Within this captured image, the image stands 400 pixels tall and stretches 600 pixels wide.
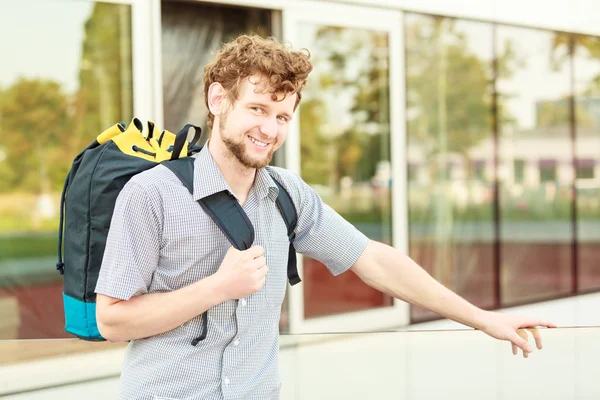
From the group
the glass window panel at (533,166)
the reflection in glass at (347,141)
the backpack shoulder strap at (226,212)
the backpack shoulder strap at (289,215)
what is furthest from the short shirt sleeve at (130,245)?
the glass window panel at (533,166)

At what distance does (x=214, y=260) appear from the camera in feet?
5.14

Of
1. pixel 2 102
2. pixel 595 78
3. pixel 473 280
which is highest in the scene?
pixel 595 78

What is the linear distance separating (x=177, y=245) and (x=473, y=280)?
524 centimetres

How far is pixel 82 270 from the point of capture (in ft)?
5.17

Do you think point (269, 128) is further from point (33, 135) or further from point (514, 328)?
point (33, 135)

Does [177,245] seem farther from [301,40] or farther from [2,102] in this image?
[301,40]

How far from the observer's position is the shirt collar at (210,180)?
155 centimetres

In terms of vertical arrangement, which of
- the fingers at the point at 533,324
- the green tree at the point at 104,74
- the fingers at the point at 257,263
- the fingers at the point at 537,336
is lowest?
the fingers at the point at 537,336

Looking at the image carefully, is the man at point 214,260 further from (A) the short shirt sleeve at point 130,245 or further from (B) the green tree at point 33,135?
(B) the green tree at point 33,135

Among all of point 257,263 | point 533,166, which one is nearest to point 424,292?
point 257,263

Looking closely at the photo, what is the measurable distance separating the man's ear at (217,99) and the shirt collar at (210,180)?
0.28ft

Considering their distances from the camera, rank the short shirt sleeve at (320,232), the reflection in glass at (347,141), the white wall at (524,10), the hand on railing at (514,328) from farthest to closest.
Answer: the white wall at (524,10) < the reflection in glass at (347,141) < the hand on railing at (514,328) < the short shirt sleeve at (320,232)

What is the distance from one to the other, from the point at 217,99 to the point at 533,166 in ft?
17.4

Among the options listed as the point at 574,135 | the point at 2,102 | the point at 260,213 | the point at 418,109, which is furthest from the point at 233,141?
the point at 574,135
